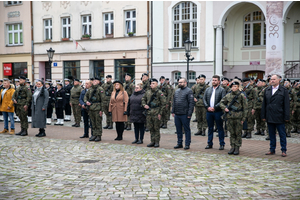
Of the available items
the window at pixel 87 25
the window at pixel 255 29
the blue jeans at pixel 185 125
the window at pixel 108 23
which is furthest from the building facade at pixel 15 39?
the blue jeans at pixel 185 125

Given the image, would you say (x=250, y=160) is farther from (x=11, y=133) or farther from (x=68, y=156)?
(x=11, y=133)

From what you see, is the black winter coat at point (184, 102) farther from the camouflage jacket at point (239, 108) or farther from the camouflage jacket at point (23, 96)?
the camouflage jacket at point (23, 96)

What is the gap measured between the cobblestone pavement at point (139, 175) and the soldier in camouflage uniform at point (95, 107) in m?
1.45

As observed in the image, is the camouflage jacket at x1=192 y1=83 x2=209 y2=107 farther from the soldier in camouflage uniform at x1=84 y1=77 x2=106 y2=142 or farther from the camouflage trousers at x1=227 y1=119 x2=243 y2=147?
the camouflage trousers at x1=227 y1=119 x2=243 y2=147

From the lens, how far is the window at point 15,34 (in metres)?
31.9

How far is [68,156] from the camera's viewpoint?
8945mm

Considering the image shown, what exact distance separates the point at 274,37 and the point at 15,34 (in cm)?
2271

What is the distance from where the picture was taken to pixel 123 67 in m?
27.2

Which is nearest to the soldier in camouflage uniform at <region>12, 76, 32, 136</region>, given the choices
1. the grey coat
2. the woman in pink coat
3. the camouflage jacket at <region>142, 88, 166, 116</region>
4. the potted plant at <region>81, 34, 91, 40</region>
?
the grey coat

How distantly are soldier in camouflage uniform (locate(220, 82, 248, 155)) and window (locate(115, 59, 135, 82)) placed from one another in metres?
18.2

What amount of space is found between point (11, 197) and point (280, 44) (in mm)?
20167

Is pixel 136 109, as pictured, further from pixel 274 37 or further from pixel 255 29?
pixel 255 29

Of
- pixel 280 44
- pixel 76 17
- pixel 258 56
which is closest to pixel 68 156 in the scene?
pixel 280 44

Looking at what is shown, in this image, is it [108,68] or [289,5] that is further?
[108,68]
